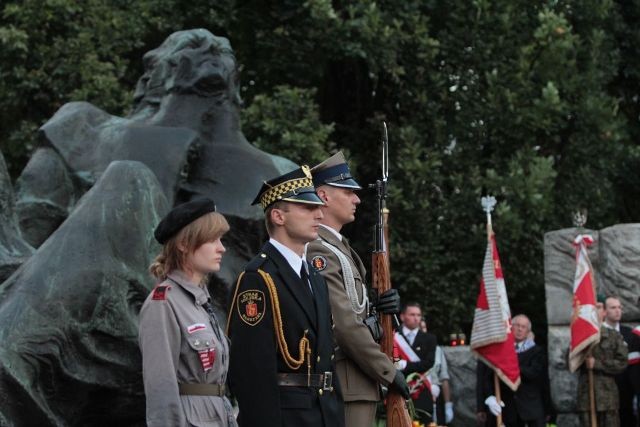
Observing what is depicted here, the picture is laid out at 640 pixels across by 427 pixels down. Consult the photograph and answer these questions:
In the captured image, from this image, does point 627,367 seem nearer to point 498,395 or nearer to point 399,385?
point 498,395

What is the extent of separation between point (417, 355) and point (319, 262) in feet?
23.1

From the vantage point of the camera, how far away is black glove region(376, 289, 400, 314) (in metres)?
5.98

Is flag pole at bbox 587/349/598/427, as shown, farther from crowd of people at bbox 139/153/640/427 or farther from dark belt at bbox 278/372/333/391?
dark belt at bbox 278/372/333/391

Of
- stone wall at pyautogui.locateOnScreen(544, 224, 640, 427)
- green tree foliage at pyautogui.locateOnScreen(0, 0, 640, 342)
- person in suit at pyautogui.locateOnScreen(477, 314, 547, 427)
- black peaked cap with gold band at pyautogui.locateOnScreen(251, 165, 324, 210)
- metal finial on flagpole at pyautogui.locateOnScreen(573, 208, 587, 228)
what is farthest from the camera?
metal finial on flagpole at pyautogui.locateOnScreen(573, 208, 587, 228)

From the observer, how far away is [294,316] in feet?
16.9

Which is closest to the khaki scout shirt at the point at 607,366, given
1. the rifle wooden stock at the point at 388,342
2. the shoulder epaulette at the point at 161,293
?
the rifle wooden stock at the point at 388,342

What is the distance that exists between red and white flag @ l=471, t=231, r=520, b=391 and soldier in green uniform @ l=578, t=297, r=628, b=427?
721mm

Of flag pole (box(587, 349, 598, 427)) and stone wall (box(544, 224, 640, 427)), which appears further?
stone wall (box(544, 224, 640, 427))

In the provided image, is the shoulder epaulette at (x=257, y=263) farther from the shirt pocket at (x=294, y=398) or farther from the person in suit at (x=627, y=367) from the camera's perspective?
the person in suit at (x=627, y=367)

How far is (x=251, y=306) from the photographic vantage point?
16.8 ft

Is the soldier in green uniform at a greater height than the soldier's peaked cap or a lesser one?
lesser

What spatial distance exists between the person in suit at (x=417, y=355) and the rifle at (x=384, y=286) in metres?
6.21

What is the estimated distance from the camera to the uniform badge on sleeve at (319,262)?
5.73 metres

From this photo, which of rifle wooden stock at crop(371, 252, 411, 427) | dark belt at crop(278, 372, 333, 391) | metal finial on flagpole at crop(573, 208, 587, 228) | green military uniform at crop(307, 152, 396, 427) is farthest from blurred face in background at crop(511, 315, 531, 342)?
dark belt at crop(278, 372, 333, 391)
